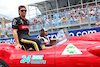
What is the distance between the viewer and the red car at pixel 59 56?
1507 mm

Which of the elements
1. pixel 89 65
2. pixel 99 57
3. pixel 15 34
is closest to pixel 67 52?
pixel 89 65

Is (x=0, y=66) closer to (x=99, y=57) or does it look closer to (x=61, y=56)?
(x=61, y=56)

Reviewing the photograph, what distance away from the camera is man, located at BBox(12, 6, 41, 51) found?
210 centimetres

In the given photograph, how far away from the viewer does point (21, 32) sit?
7.50 ft

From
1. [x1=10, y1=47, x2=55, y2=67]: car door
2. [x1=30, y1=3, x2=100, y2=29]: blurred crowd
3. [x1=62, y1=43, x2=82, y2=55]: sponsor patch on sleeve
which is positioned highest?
[x1=30, y1=3, x2=100, y2=29]: blurred crowd

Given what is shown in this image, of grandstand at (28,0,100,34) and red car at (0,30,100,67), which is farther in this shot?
grandstand at (28,0,100,34)

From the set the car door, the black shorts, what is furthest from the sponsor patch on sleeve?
the black shorts

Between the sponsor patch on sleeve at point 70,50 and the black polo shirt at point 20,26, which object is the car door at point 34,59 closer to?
the sponsor patch on sleeve at point 70,50

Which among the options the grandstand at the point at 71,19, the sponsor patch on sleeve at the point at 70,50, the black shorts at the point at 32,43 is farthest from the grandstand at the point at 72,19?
the sponsor patch on sleeve at the point at 70,50

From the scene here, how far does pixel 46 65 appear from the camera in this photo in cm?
167

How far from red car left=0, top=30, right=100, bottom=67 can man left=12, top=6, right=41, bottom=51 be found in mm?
236

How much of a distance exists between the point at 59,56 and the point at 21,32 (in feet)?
3.78

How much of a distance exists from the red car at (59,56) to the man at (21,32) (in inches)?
9.3

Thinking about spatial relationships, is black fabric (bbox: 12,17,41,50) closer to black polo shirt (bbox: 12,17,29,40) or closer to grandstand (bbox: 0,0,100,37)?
black polo shirt (bbox: 12,17,29,40)
